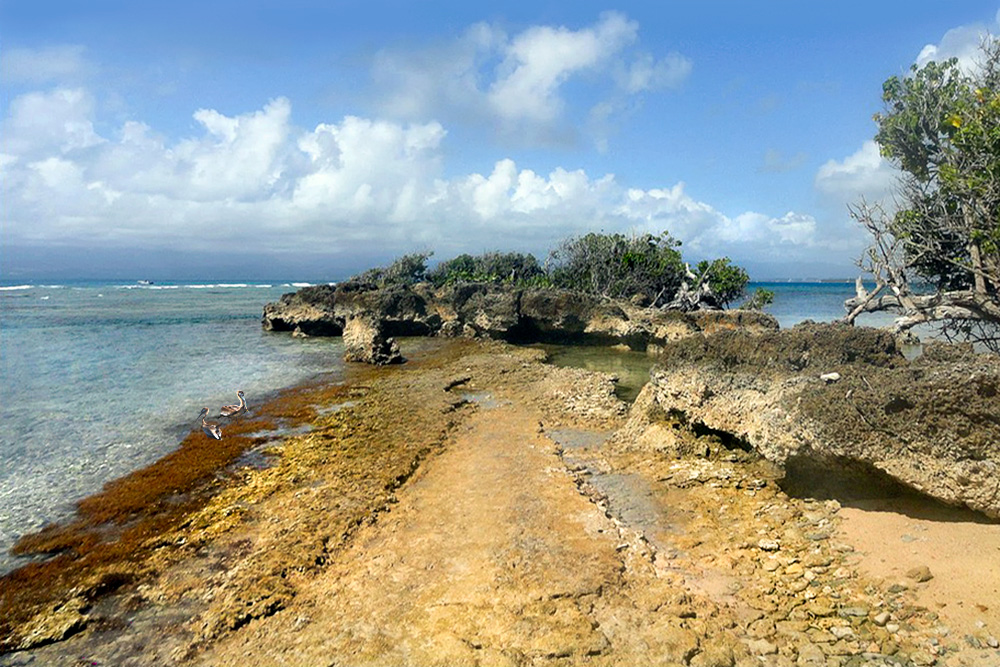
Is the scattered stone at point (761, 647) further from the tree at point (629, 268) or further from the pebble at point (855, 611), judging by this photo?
the tree at point (629, 268)

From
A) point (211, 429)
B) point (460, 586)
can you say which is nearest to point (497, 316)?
point (211, 429)

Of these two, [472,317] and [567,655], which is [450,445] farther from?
[472,317]

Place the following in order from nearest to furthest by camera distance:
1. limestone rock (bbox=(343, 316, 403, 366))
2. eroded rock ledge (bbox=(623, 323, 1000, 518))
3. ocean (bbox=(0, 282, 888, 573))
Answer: eroded rock ledge (bbox=(623, 323, 1000, 518)), ocean (bbox=(0, 282, 888, 573)), limestone rock (bbox=(343, 316, 403, 366))

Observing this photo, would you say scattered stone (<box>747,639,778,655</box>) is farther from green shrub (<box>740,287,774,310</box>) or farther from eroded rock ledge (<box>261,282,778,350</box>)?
green shrub (<box>740,287,774,310</box>)

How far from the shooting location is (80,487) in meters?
11.0

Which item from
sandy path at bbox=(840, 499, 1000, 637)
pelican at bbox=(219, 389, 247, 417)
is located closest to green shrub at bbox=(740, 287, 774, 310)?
sandy path at bbox=(840, 499, 1000, 637)

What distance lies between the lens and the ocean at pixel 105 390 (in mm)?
11336

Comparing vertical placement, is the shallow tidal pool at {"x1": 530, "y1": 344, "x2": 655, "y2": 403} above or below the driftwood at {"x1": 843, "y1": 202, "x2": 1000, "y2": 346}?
below

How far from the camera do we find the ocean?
1134 cm

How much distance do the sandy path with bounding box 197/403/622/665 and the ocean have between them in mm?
5483

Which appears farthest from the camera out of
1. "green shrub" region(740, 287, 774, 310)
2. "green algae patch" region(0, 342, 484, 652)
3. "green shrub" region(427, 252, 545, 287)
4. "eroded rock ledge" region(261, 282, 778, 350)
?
"green shrub" region(427, 252, 545, 287)

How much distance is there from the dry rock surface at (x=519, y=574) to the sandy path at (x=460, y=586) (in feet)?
0.09

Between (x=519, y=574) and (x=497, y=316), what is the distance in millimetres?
27058

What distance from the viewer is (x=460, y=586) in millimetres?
6738
